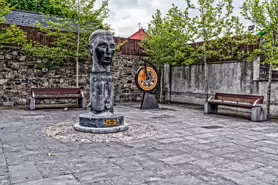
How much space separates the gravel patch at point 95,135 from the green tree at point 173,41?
5772mm

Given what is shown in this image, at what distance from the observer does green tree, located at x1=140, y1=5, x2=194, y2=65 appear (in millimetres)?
10633

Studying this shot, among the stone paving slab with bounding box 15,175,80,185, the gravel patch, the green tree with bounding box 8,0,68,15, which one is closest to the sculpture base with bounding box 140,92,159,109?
the gravel patch

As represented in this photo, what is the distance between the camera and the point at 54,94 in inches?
395

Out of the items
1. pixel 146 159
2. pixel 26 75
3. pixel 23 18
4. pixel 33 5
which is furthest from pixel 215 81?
pixel 33 5

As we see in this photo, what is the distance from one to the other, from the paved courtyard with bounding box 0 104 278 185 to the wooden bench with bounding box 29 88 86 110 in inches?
160

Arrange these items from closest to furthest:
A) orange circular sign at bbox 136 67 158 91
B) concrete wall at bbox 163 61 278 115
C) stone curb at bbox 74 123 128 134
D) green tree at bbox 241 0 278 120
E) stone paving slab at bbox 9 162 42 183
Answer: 1. stone paving slab at bbox 9 162 42 183
2. stone curb at bbox 74 123 128 134
3. green tree at bbox 241 0 278 120
4. concrete wall at bbox 163 61 278 115
5. orange circular sign at bbox 136 67 158 91

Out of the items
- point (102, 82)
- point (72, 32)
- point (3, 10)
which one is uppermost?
point (3, 10)

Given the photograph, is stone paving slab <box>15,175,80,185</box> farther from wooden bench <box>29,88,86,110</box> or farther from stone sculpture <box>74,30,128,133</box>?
wooden bench <box>29,88,86,110</box>

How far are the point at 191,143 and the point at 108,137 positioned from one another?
1620mm

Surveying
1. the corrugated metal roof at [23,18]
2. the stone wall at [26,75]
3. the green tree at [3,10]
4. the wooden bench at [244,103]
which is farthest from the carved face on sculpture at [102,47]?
the corrugated metal roof at [23,18]

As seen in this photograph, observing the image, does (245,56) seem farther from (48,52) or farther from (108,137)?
(48,52)

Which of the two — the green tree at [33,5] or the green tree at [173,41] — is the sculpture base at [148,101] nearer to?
the green tree at [173,41]

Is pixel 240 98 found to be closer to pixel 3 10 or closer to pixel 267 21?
pixel 267 21

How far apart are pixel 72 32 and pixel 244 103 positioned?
24.7ft
